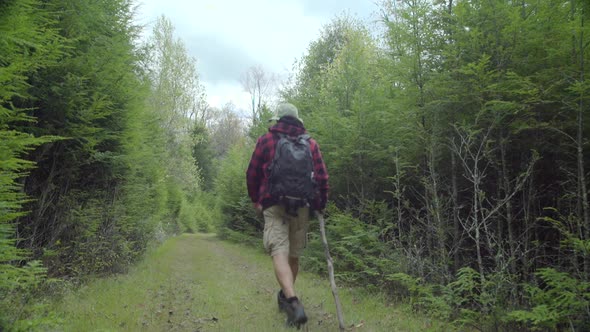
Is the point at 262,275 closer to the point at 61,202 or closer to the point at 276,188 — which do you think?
the point at 61,202

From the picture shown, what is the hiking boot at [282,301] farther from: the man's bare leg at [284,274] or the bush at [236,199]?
the bush at [236,199]

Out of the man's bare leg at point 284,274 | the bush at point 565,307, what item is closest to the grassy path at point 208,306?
the man's bare leg at point 284,274

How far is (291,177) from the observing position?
13.4ft

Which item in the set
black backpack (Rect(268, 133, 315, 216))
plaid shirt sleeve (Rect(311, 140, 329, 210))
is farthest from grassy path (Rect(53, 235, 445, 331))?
plaid shirt sleeve (Rect(311, 140, 329, 210))

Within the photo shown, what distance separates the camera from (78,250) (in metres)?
6.37

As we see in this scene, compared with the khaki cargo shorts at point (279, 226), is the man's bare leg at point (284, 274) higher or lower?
lower

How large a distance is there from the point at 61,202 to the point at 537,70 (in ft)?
22.1

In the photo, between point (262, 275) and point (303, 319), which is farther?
point (262, 275)

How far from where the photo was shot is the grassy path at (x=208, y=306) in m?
4.21

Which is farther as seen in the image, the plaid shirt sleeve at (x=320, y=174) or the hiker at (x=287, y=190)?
the plaid shirt sleeve at (x=320, y=174)

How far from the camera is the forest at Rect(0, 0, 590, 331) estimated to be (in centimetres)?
393

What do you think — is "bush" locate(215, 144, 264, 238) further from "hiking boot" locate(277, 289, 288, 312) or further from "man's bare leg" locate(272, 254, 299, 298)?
"man's bare leg" locate(272, 254, 299, 298)

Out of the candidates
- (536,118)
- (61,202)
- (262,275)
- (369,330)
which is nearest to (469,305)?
(369,330)

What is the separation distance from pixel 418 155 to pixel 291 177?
344 cm
